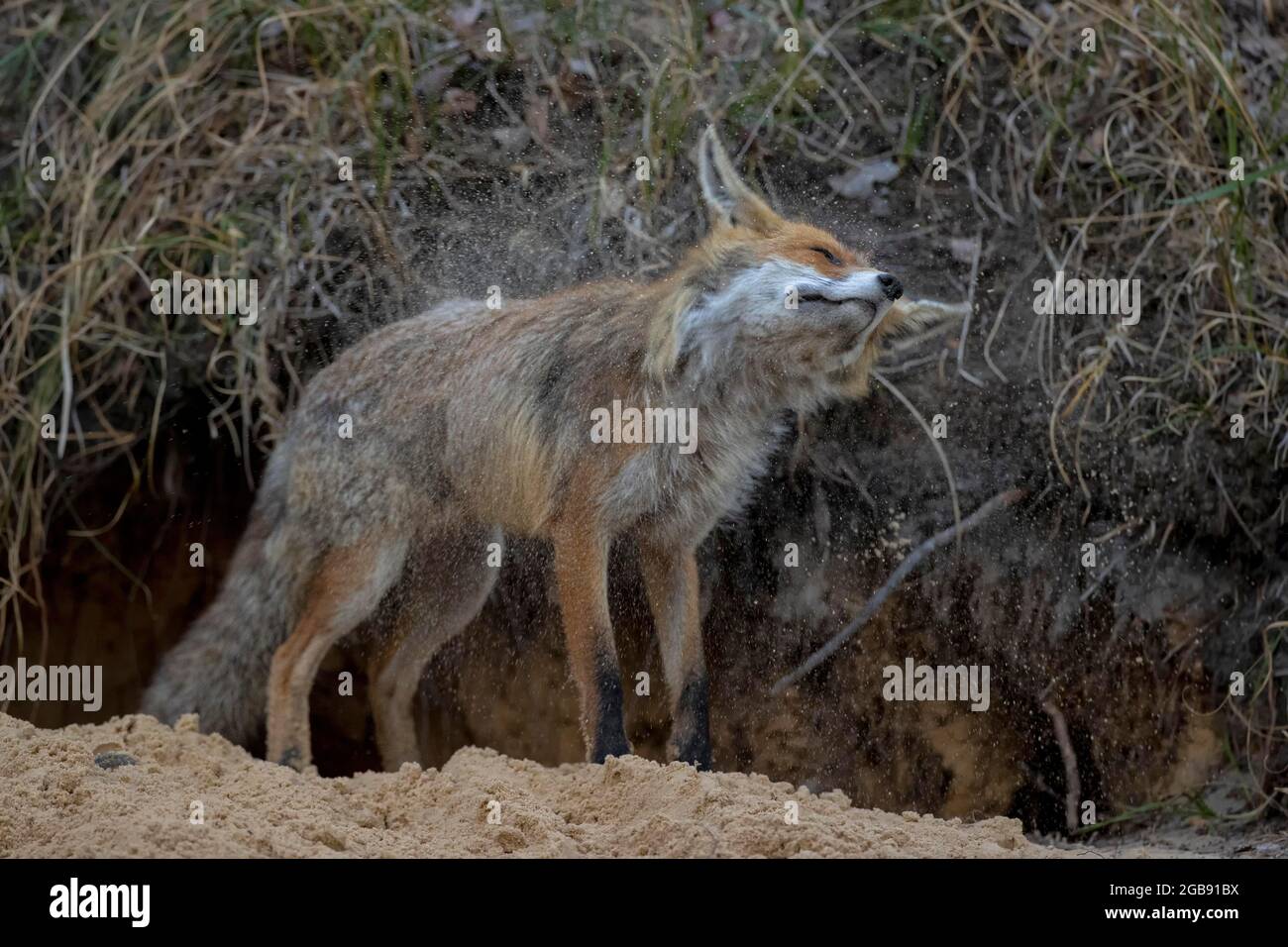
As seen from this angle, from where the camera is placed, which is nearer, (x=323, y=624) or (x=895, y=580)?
(x=323, y=624)

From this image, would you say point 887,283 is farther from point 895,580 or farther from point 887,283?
point 895,580

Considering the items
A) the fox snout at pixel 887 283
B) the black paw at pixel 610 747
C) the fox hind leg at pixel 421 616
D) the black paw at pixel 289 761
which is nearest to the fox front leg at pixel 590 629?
the black paw at pixel 610 747

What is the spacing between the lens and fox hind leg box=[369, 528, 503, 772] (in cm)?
584

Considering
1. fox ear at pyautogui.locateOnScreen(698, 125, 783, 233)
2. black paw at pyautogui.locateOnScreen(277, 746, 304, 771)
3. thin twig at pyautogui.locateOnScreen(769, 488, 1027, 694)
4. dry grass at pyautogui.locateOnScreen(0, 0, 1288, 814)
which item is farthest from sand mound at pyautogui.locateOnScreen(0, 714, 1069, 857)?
fox ear at pyautogui.locateOnScreen(698, 125, 783, 233)

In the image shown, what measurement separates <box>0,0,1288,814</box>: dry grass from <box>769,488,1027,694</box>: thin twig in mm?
291

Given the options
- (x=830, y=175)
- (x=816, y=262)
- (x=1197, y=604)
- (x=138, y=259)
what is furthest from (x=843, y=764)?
(x=138, y=259)

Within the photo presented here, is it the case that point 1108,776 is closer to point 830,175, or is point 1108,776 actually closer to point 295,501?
point 830,175

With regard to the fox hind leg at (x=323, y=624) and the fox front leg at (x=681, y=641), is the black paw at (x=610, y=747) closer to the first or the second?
the fox front leg at (x=681, y=641)

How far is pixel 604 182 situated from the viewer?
6.07m

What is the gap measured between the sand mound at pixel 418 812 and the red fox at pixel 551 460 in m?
0.44

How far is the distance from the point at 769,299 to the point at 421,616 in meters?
1.98

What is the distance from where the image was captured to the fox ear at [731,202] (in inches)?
215

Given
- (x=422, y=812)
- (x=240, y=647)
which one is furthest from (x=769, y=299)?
(x=240, y=647)

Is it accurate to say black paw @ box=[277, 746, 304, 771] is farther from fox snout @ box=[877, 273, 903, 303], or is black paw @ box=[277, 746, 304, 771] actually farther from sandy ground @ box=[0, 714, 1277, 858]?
fox snout @ box=[877, 273, 903, 303]
